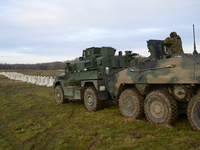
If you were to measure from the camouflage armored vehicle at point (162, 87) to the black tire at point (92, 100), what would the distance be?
1.29 meters

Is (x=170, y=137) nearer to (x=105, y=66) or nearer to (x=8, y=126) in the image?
(x=105, y=66)

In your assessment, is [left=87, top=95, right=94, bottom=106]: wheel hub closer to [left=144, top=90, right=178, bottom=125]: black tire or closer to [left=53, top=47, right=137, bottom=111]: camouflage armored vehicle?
[left=53, top=47, right=137, bottom=111]: camouflage armored vehicle

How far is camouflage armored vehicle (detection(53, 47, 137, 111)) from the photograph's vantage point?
8140 mm

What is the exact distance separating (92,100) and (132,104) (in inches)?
90.7

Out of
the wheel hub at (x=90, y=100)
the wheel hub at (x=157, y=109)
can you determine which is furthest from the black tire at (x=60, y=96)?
the wheel hub at (x=157, y=109)

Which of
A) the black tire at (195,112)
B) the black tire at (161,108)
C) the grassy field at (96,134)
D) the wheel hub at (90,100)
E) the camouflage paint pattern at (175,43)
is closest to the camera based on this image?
the grassy field at (96,134)

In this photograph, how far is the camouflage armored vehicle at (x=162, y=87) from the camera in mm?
4699

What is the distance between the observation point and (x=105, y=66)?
8.38 m

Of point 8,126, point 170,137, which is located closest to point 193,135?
point 170,137

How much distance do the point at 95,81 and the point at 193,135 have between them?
4.50 meters


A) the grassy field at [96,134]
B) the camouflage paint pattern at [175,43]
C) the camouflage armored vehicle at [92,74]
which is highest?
the camouflage paint pattern at [175,43]

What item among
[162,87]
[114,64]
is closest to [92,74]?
[114,64]

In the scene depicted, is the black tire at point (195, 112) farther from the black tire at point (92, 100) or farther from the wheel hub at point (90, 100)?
the wheel hub at point (90, 100)

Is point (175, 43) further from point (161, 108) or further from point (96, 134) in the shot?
point (96, 134)
